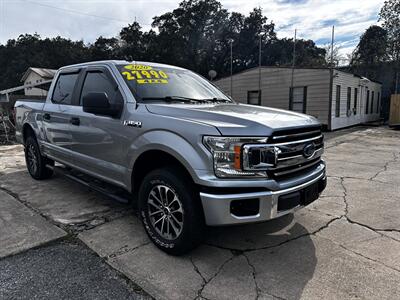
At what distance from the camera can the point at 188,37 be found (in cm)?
3397

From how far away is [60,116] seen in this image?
4590 millimetres

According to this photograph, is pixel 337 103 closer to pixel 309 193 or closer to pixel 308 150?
pixel 308 150

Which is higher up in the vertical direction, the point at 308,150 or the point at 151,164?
the point at 308,150

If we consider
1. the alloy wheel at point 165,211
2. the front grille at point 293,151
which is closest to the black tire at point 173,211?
the alloy wheel at point 165,211

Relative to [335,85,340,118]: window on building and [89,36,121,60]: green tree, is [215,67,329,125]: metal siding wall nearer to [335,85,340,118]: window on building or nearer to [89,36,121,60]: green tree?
[335,85,340,118]: window on building

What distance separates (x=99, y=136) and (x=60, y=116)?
3.98 ft

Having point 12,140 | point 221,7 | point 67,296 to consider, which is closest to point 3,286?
point 67,296

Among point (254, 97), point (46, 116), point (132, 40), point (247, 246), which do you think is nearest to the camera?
point (247, 246)

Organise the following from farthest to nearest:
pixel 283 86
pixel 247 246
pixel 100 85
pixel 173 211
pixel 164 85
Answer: pixel 283 86
pixel 100 85
pixel 164 85
pixel 247 246
pixel 173 211

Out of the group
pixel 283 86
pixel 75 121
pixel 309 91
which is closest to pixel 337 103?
pixel 309 91

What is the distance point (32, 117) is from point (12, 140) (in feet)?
25.2

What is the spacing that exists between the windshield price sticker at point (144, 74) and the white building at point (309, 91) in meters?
13.6

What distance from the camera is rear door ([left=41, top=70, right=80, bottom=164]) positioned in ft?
14.7

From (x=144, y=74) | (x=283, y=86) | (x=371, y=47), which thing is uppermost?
(x=371, y=47)
